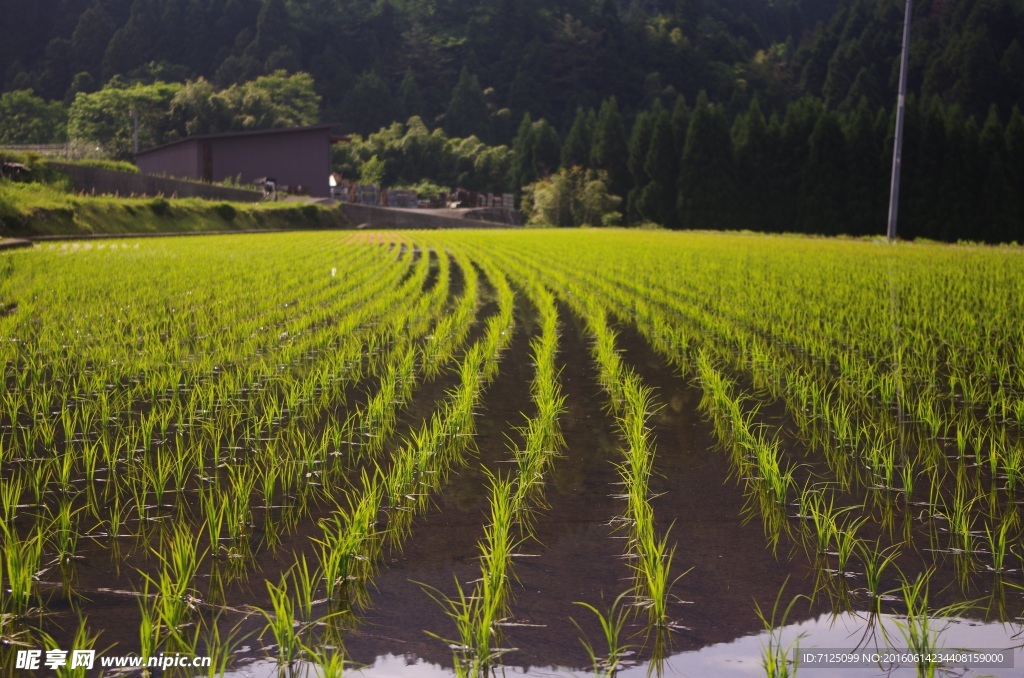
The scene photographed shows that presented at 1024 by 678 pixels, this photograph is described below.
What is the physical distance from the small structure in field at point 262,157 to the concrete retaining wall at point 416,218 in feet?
12.5

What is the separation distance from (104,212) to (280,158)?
73.0 feet

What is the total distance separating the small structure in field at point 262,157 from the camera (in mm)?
45812

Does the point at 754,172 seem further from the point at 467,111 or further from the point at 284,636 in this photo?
the point at 284,636

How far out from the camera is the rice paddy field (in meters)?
2.72

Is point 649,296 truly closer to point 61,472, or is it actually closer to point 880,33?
point 61,472

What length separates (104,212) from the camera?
2581 centimetres

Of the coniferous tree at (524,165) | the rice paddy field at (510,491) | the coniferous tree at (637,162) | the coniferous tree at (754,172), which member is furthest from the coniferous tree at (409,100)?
the rice paddy field at (510,491)

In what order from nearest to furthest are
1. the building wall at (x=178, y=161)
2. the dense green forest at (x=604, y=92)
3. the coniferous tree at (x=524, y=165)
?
1. the dense green forest at (x=604, y=92)
2. the building wall at (x=178, y=161)
3. the coniferous tree at (x=524, y=165)

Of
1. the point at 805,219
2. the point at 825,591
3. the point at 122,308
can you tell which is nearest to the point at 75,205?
the point at 122,308

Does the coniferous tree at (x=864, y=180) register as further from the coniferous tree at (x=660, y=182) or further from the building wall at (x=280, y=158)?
the building wall at (x=280, y=158)

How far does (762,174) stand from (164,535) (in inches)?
1682

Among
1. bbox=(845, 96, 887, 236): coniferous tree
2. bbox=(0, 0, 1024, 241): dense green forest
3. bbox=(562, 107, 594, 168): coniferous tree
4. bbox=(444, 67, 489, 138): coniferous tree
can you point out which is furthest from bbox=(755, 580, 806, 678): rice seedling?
bbox=(444, 67, 489, 138): coniferous tree

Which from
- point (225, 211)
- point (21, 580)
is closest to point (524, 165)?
point (225, 211)

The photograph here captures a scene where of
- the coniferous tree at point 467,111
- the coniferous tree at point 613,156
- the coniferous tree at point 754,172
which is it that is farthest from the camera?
the coniferous tree at point 467,111
